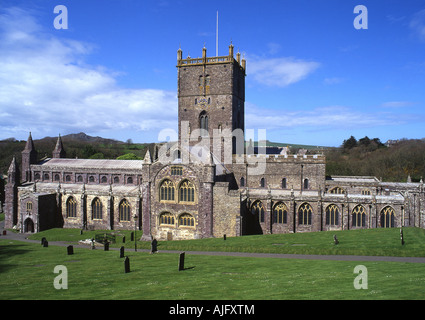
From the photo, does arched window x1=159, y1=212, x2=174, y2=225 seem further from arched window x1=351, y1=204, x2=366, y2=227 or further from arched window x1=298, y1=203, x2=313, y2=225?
arched window x1=351, y1=204, x2=366, y2=227

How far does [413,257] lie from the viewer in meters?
25.0

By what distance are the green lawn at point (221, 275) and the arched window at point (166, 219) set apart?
27.8 ft

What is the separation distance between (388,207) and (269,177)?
576 inches

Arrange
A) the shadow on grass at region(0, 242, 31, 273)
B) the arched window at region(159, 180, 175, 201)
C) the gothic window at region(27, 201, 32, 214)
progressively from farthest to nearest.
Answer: the gothic window at region(27, 201, 32, 214) → the arched window at region(159, 180, 175, 201) → the shadow on grass at region(0, 242, 31, 273)

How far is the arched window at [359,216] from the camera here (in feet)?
123

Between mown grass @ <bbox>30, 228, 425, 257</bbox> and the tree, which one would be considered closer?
mown grass @ <bbox>30, 228, 425, 257</bbox>

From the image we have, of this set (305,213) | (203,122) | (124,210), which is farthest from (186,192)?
(305,213)

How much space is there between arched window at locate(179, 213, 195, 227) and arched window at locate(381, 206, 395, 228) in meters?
21.5

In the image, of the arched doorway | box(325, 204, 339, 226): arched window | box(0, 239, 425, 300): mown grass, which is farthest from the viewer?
the arched doorway

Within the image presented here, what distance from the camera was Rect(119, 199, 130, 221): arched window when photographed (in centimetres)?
4741

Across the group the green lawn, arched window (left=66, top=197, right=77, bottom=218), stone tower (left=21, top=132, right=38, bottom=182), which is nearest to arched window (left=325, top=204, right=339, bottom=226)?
the green lawn
